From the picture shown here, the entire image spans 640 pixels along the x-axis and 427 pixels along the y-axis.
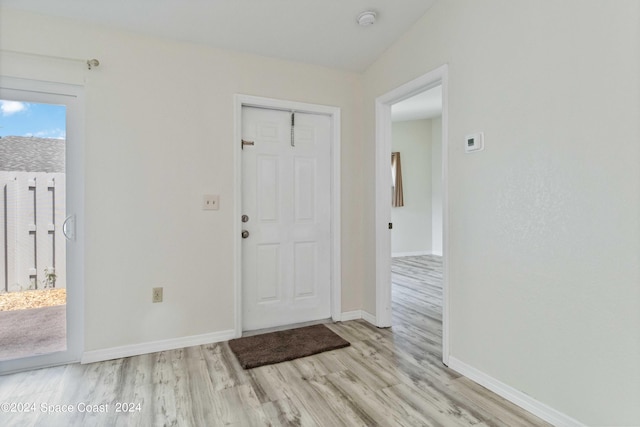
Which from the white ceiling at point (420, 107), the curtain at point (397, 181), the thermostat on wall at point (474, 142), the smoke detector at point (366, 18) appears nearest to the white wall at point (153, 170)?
the smoke detector at point (366, 18)

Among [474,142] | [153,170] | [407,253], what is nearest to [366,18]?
[474,142]

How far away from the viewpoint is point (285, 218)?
308cm

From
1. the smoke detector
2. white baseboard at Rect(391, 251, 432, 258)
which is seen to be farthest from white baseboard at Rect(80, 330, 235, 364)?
white baseboard at Rect(391, 251, 432, 258)

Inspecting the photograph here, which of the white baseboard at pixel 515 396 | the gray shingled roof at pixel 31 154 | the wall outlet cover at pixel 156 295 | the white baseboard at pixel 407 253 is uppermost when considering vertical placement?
the gray shingled roof at pixel 31 154

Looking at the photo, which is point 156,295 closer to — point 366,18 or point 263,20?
point 263,20

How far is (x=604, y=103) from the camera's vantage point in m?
1.51

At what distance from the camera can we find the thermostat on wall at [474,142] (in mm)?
2087

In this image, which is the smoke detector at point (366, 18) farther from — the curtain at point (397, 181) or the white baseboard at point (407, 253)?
the white baseboard at point (407, 253)

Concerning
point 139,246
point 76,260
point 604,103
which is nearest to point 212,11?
point 139,246

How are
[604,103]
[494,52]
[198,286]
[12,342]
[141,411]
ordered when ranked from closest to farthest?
[604,103], [141,411], [494,52], [12,342], [198,286]

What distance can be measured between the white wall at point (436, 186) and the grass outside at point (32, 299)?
646 cm

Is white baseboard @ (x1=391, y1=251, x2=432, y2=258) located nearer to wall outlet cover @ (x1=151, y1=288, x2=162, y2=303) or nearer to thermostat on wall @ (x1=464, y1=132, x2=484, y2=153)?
thermostat on wall @ (x1=464, y1=132, x2=484, y2=153)

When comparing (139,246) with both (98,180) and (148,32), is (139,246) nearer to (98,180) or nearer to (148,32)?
(98,180)

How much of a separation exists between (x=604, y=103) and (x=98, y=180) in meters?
3.00
